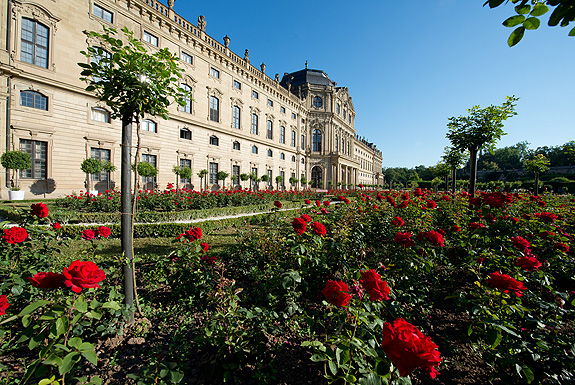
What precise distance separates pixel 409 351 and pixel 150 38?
23420 millimetres

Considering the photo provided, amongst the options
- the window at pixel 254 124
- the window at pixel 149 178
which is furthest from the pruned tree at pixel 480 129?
the window at pixel 254 124

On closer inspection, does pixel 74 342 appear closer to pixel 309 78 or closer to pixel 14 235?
pixel 14 235

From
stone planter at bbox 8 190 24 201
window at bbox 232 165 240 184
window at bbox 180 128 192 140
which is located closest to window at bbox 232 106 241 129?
window at bbox 232 165 240 184

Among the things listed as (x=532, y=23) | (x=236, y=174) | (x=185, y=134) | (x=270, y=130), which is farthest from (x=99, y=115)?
(x=532, y=23)

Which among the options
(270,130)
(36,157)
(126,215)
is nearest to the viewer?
(126,215)

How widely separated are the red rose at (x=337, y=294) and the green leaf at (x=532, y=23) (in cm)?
237

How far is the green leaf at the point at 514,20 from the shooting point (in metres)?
1.61

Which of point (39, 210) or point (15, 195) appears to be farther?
point (15, 195)

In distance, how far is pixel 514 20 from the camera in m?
1.64

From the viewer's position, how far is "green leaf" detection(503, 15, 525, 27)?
1.61 metres

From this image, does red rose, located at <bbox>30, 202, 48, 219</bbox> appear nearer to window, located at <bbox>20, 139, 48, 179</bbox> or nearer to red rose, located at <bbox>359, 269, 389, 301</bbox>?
red rose, located at <bbox>359, 269, 389, 301</bbox>

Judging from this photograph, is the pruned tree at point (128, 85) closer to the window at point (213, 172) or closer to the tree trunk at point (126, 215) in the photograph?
the tree trunk at point (126, 215)

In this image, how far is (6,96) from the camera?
11594 mm

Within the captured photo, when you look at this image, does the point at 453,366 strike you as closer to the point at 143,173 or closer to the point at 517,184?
the point at 143,173
